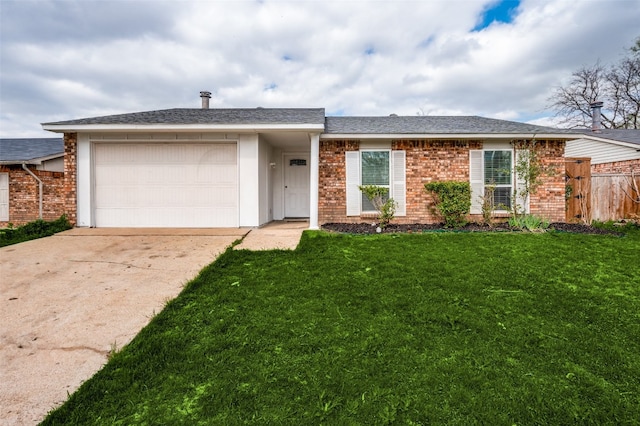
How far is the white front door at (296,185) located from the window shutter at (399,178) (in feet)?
10.4

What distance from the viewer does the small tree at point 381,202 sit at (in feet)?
23.8

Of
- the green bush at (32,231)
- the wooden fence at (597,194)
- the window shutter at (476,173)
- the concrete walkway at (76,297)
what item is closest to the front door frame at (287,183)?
the concrete walkway at (76,297)

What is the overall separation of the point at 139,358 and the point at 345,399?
1.46 metres

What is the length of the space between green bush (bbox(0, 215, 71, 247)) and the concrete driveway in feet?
1.66

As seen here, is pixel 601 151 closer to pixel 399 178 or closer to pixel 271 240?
pixel 399 178

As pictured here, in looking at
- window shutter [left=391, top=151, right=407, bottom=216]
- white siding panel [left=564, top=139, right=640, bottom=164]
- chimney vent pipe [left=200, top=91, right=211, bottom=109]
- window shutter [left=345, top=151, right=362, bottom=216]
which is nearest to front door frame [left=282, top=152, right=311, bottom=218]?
window shutter [left=345, top=151, right=362, bottom=216]

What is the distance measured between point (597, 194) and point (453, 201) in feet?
15.9

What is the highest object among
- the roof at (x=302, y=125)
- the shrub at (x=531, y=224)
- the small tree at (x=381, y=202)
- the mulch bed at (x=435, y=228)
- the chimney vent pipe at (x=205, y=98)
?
the chimney vent pipe at (x=205, y=98)

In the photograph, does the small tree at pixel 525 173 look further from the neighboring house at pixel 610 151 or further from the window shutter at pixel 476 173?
the neighboring house at pixel 610 151

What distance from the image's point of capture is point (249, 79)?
13.8m

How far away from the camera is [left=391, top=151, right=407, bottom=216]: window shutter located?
790 centimetres

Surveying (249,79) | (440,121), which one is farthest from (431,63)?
(249,79)

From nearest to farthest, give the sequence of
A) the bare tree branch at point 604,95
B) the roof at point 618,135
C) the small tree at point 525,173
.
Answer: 1. the small tree at point 525,173
2. the roof at point 618,135
3. the bare tree branch at point 604,95

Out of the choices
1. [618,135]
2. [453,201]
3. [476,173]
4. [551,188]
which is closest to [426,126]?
[476,173]
